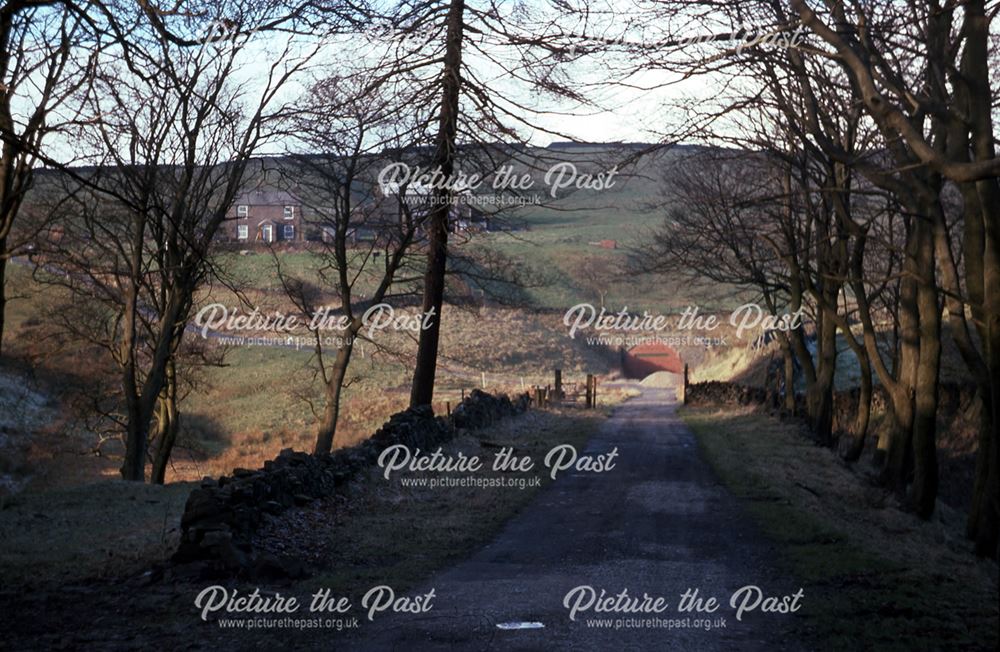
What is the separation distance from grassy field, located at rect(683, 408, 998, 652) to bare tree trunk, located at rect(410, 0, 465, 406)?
6520 mm

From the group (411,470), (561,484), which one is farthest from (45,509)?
(561,484)

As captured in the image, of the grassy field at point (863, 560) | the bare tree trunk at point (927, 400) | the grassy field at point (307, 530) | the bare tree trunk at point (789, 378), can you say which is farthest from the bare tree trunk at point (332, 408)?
the bare tree trunk at point (789, 378)

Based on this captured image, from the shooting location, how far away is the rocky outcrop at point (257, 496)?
946cm

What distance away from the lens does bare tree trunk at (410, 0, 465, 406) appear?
17234 millimetres

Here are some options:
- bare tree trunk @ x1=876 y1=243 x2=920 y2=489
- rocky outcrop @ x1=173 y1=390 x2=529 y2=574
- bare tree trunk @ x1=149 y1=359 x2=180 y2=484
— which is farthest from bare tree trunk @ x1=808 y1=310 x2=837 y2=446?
bare tree trunk @ x1=149 y1=359 x2=180 y2=484

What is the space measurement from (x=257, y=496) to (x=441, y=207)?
8960mm

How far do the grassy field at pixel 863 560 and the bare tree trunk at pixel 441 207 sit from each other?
257 inches

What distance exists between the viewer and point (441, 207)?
19.0 meters

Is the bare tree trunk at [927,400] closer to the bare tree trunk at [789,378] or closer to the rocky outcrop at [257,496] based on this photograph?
the rocky outcrop at [257,496]

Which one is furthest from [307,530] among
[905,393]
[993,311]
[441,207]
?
[905,393]

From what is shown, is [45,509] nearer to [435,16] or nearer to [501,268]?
[435,16]

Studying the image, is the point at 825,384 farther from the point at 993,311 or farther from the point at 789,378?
the point at 993,311

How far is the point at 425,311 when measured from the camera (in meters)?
21.3

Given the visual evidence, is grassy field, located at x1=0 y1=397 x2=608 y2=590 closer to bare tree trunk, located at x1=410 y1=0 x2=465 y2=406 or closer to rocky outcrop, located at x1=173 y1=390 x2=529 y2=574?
rocky outcrop, located at x1=173 y1=390 x2=529 y2=574
